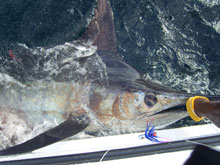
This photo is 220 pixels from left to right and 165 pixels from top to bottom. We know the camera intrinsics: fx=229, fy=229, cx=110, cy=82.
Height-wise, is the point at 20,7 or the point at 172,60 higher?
the point at 20,7

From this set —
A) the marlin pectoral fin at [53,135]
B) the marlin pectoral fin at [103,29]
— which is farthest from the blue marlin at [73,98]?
the marlin pectoral fin at [103,29]

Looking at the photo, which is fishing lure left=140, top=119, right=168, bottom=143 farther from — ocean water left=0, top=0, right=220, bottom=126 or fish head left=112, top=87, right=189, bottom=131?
ocean water left=0, top=0, right=220, bottom=126

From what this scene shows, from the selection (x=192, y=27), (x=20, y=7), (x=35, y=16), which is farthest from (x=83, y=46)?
(x=192, y=27)

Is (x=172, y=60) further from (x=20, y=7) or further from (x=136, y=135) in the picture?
(x=20, y=7)

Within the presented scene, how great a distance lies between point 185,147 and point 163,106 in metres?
0.38

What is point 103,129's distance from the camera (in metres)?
2.33

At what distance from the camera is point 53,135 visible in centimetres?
197

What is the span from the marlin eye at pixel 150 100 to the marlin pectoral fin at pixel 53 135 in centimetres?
62

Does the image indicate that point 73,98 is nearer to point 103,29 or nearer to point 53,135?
point 53,135

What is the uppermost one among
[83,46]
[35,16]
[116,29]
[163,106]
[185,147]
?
[35,16]

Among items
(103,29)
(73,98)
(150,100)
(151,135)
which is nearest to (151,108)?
(150,100)

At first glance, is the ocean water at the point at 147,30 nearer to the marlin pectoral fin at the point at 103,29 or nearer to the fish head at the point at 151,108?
the marlin pectoral fin at the point at 103,29

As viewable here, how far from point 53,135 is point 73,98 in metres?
0.43

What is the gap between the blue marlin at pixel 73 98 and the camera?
203 centimetres
